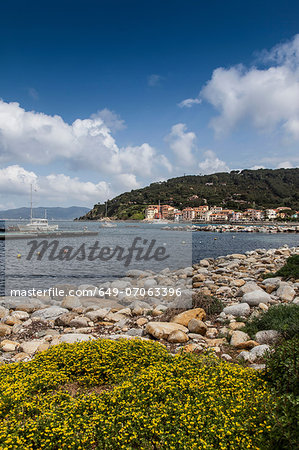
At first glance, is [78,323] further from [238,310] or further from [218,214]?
[218,214]

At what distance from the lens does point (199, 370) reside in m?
5.16

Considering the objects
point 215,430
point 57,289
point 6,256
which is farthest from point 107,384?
point 6,256

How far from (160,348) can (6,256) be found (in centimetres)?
2825

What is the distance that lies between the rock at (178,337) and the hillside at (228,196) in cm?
14702

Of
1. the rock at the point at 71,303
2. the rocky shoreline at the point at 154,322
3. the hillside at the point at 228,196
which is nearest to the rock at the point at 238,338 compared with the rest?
the rocky shoreline at the point at 154,322

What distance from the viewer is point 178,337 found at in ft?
26.1

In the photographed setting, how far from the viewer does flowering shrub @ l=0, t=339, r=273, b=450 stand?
3443 mm

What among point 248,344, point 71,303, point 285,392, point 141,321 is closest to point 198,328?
point 248,344

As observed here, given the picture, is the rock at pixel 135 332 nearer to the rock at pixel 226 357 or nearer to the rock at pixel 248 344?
the rock at pixel 226 357

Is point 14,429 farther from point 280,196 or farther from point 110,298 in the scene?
point 280,196

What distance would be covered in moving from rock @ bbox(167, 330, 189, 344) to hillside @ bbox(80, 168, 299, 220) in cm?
14702

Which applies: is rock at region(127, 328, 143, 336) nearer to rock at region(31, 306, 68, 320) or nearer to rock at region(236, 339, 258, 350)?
rock at region(236, 339, 258, 350)

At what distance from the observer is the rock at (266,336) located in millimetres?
7237

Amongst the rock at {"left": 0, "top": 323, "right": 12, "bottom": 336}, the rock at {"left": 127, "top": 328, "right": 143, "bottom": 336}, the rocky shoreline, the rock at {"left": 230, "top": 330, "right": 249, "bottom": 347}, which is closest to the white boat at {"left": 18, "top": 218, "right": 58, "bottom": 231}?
the rocky shoreline
